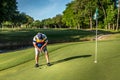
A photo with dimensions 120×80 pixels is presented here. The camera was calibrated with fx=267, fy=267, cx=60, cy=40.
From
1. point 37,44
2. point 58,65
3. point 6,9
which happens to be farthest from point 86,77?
point 6,9

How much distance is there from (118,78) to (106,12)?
300 ft

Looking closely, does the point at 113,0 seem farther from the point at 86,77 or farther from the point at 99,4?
the point at 86,77

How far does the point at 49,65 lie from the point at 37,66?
2.42 ft

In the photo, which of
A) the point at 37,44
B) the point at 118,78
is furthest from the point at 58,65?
the point at 118,78

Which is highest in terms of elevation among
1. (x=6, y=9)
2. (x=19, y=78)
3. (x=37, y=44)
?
(x=6, y=9)

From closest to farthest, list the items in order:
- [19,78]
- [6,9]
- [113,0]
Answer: [19,78]
[6,9]
[113,0]

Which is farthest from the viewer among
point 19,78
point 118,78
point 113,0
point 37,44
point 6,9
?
point 113,0

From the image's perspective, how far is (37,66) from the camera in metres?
16.1

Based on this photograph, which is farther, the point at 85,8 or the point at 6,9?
the point at 85,8

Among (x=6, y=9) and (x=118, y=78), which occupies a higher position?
(x=6, y=9)

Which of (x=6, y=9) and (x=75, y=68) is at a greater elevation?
(x=6, y=9)

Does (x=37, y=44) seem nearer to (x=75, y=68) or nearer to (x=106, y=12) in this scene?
(x=75, y=68)

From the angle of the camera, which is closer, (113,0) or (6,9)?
(6,9)

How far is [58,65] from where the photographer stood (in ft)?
51.8
